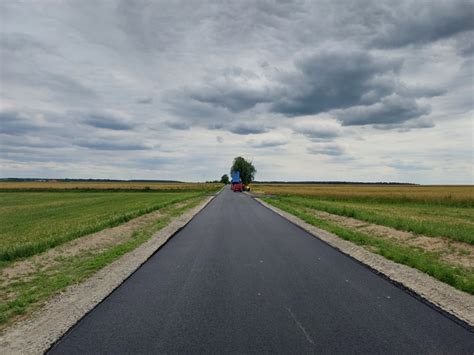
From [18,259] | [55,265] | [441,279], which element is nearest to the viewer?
[441,279]

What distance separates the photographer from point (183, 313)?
16.5 feet

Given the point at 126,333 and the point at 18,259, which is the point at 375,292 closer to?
the point at 126,333

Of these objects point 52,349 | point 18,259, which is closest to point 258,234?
point 18,259

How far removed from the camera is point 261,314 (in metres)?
5.00

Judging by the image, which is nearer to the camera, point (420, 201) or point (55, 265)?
point (55, 265)

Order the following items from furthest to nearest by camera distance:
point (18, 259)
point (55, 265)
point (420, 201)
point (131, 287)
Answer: point (420, 201)
point (18, 259)
point (55, 265)
point (131, 287)

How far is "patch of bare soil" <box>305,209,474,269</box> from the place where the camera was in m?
9.48

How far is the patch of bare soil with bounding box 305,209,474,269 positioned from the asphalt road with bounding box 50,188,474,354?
3.24m

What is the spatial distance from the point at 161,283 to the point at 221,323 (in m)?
2.38

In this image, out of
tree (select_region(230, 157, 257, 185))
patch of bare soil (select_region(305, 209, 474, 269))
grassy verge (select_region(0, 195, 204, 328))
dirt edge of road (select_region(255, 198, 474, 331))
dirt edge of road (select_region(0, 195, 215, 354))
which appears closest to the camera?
dirt edge of road (select_region(0, 195, 215, 354))

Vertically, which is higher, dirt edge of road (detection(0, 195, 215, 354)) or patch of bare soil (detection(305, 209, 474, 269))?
patch of bare soil (detection(305, 209, 474, 269))

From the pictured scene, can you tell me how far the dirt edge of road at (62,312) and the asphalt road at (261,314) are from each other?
0.60 feet

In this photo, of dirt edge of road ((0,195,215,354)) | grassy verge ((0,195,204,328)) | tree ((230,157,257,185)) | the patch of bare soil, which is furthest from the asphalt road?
tree ((230,157,257,185))

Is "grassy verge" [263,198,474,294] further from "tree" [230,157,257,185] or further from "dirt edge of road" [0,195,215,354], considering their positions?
"tree" [230,157,257,185]
